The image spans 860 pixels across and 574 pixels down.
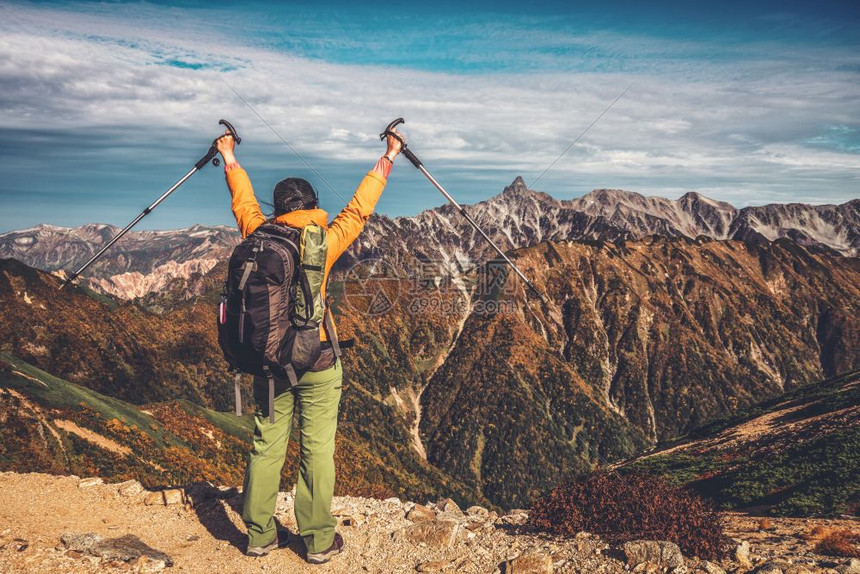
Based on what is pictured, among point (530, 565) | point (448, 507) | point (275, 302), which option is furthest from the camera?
point (448, 507)

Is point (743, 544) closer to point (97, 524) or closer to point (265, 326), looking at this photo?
point (265, 326)

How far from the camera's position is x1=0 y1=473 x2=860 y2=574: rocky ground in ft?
25.2

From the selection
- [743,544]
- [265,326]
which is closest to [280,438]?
[265,326]

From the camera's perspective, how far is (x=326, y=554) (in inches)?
322

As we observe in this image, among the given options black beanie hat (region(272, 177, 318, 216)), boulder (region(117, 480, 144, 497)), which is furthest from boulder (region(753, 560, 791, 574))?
boulder (region(117, 480, 144, 497))

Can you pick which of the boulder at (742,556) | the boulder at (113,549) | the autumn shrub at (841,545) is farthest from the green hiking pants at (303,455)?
the autumn shrub at (841,545)

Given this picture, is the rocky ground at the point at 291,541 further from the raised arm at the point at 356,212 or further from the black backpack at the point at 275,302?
the raised arm at the point at 356,212

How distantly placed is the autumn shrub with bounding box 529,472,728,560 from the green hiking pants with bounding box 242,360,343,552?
4.66 metres

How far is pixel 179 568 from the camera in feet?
25.3

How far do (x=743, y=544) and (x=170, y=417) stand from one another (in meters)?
40.4

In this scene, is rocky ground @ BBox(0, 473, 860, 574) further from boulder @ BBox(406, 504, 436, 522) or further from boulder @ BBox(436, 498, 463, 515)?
boulder @ BBox(436, 498, 463, 515)

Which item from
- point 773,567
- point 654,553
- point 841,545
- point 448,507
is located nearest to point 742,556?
point 773,567

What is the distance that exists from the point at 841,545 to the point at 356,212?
34.7 ft

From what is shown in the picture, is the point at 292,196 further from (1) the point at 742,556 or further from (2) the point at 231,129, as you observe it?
(1) the point at 742,556
